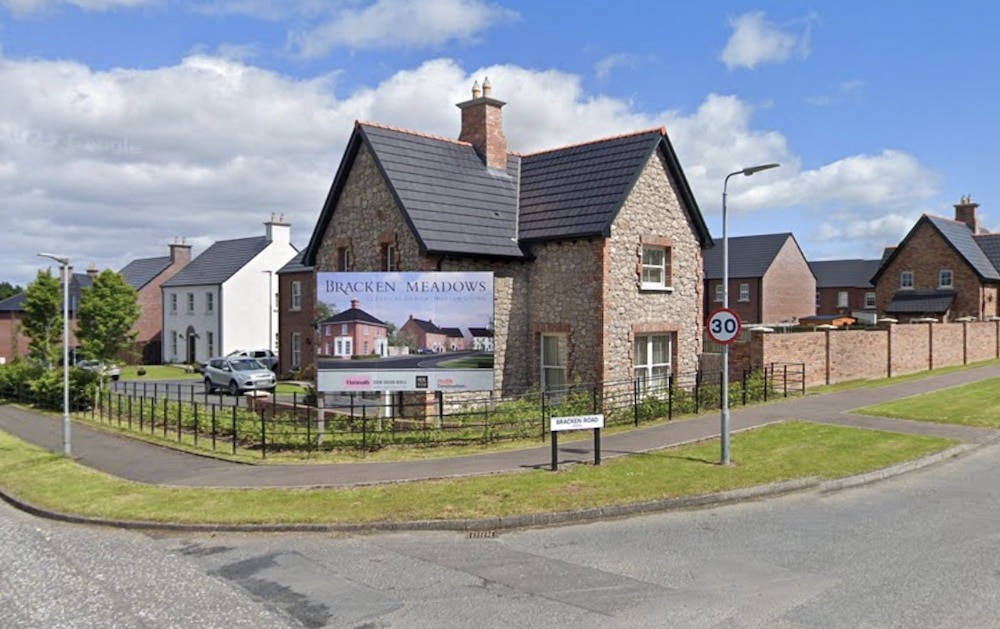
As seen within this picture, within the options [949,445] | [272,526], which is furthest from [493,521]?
[949,445]

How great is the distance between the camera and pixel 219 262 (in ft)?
177

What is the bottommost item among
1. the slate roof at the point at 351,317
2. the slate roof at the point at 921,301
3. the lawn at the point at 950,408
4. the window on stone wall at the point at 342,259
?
the lawn at the point at 950,408

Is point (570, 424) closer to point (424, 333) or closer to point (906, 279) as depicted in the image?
point (424, 333)

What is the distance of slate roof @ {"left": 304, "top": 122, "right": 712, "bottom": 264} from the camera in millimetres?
20906

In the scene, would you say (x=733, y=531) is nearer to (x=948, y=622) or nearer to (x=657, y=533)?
(x=657, y=533)

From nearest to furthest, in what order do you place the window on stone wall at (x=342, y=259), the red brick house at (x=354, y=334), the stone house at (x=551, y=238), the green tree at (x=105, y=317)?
the red brick house at (x=354, y=334) → the stone house at (x=551, y=238) → the window on stone wall at (x=342, y=259) → the green tree at (x=105, y=317)

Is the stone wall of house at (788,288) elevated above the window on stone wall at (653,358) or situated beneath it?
elevated above

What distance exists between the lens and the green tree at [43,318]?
31375mm

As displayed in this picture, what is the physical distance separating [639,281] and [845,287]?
178ft

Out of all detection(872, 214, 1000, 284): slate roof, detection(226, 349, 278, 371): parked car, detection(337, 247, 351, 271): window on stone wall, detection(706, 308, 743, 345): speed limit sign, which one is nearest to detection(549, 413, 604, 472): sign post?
detection(706, 308, 743, 345): speed limit sign

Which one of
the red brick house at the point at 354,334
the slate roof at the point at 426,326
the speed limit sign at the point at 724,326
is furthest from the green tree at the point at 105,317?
the speed limit sign at the point at 724,326

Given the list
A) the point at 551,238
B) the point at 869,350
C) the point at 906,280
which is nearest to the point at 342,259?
the point at 551,238

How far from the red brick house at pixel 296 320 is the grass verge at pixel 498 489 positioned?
2660 cm

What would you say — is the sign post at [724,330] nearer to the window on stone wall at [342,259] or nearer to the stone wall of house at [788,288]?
the window on stone wall at [342,259]
